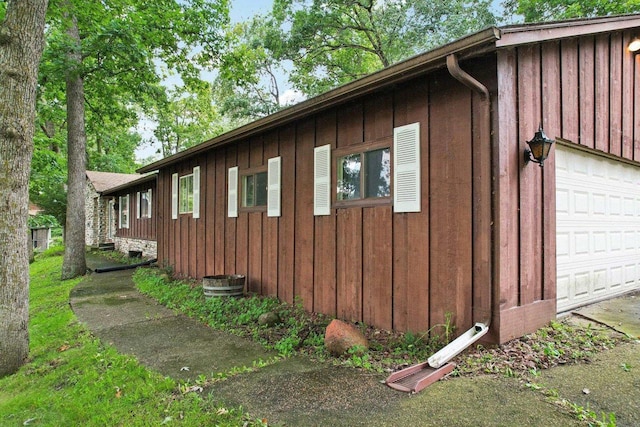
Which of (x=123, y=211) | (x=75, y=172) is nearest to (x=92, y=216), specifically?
(x=123, y=211)

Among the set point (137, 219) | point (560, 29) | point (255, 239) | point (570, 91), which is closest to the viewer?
point (560, 29)

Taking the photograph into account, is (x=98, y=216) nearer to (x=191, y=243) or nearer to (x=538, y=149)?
(x=191, y=243)

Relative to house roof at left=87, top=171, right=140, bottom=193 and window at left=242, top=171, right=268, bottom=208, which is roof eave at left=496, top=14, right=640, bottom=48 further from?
house roof at left=87, top=171, right=140, bottom=193

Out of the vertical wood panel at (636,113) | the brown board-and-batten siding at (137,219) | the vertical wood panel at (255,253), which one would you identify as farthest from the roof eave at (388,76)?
the brown board-and-batten siding at (137,219)

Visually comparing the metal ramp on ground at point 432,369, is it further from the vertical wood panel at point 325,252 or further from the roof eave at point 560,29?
the roof eave at point 560,29

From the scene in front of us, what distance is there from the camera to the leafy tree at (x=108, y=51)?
27.1 ft

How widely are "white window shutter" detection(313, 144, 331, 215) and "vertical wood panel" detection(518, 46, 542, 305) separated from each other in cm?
232

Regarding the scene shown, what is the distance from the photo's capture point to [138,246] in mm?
13891

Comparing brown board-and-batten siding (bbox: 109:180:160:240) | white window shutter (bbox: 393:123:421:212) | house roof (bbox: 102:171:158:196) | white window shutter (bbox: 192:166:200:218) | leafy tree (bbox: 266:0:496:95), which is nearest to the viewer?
white window shutter (bbox: 393:123:421:212)

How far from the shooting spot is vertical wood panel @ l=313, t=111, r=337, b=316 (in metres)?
4.94

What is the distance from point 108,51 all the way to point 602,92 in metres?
9.59

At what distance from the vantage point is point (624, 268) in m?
5.08

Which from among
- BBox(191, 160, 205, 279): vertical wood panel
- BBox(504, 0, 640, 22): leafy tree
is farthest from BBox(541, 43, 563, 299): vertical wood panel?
BBox(504, 0, 640, 22): leafy tree

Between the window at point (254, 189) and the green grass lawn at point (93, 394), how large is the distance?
3187 mm
